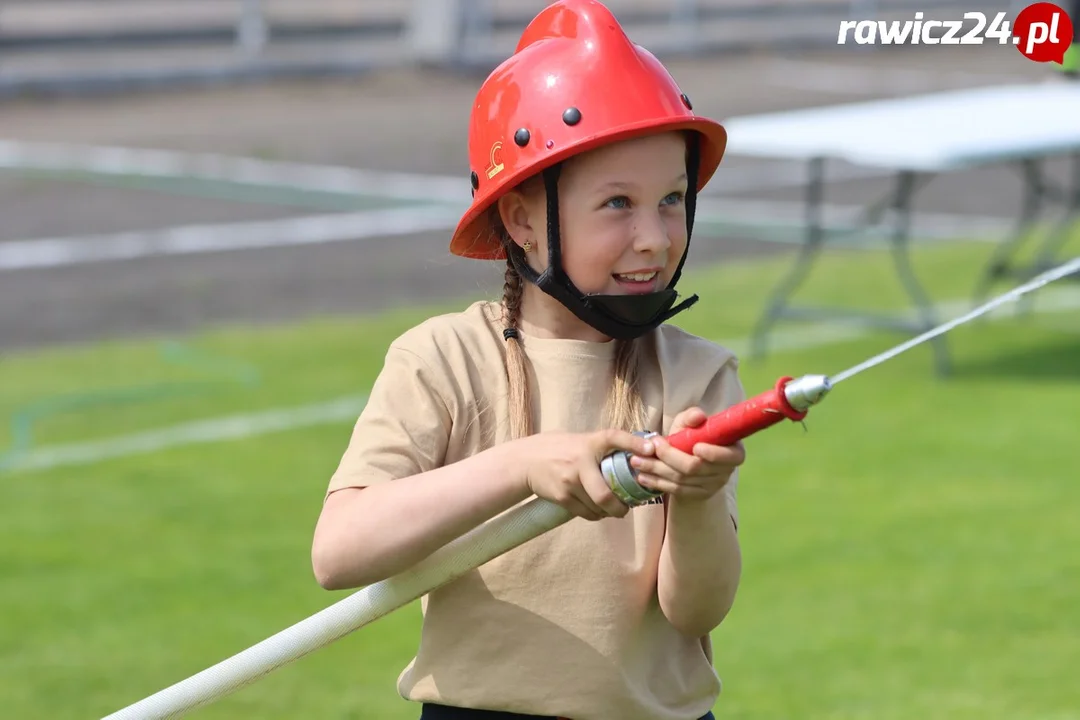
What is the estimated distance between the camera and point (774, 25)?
79.6 ft

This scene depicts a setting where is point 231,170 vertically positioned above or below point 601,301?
below

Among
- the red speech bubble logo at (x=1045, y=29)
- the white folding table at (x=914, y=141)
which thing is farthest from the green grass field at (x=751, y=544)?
→ the red speech bubble logo at (x=1045, y=29)

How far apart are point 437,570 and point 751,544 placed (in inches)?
135

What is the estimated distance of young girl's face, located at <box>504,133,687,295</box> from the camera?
92.0 inches

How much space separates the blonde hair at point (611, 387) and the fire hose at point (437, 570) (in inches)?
7.9

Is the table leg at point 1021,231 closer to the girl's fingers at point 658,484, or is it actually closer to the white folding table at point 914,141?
the white folding table at point 914,141

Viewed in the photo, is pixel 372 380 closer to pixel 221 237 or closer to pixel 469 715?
pixel 221 237

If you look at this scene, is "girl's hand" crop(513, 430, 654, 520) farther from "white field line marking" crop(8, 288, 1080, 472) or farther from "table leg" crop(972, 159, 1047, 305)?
"table leg" crop(972, 159, 1047, 305)

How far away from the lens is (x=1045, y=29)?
25.1 feet

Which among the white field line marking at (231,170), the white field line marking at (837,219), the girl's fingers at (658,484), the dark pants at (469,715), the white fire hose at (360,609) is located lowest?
the white field line marking at (837,219)

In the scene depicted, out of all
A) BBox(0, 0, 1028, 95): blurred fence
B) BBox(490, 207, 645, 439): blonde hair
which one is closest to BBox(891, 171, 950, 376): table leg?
BBox(490, 207, 645, 439): blonde hair

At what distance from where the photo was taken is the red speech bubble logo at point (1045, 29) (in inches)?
272

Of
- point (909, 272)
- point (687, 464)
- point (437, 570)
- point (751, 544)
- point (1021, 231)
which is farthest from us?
point (1021, 231)

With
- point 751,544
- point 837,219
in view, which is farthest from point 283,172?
point 751,544
